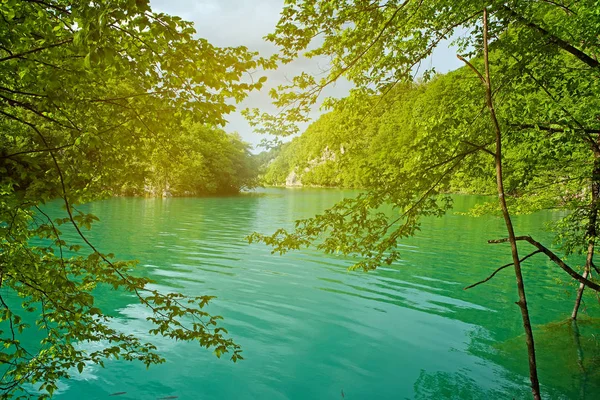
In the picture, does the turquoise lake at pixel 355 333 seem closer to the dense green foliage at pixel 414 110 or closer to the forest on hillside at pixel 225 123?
the forest on hillside at pixel 225 123

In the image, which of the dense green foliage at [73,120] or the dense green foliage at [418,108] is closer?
the dense green foliage at [73,120]

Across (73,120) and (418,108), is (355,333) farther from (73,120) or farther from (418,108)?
(73,120)

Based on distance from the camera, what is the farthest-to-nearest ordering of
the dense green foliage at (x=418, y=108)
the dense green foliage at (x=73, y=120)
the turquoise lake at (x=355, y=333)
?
the turquoise lake at (x=355, y=333) < the dense green foliage at (x=418, y=108) < the dense green foliage at (x=73, y=120)

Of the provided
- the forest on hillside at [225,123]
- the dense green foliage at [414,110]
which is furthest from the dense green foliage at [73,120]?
the dense green foliage at [414,110]

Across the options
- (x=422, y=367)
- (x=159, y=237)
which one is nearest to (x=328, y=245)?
(x=422, y=367)

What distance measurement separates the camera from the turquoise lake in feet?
21.0

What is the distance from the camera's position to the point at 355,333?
28.3 ft

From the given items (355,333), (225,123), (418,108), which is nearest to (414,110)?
(418,108)

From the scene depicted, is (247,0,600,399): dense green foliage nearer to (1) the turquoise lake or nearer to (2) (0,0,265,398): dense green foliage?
(2) (0,0,265,398): dense green foliage

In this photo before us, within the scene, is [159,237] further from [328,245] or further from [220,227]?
[328,245]

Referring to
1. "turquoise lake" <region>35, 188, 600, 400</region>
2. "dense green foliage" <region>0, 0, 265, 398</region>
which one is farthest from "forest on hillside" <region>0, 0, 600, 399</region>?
"turquoise lake" <region>35, 188, 600, 400</region>

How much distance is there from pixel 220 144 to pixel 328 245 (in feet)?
228

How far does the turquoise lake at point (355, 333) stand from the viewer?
6.40 m

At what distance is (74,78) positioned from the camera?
356 cm
